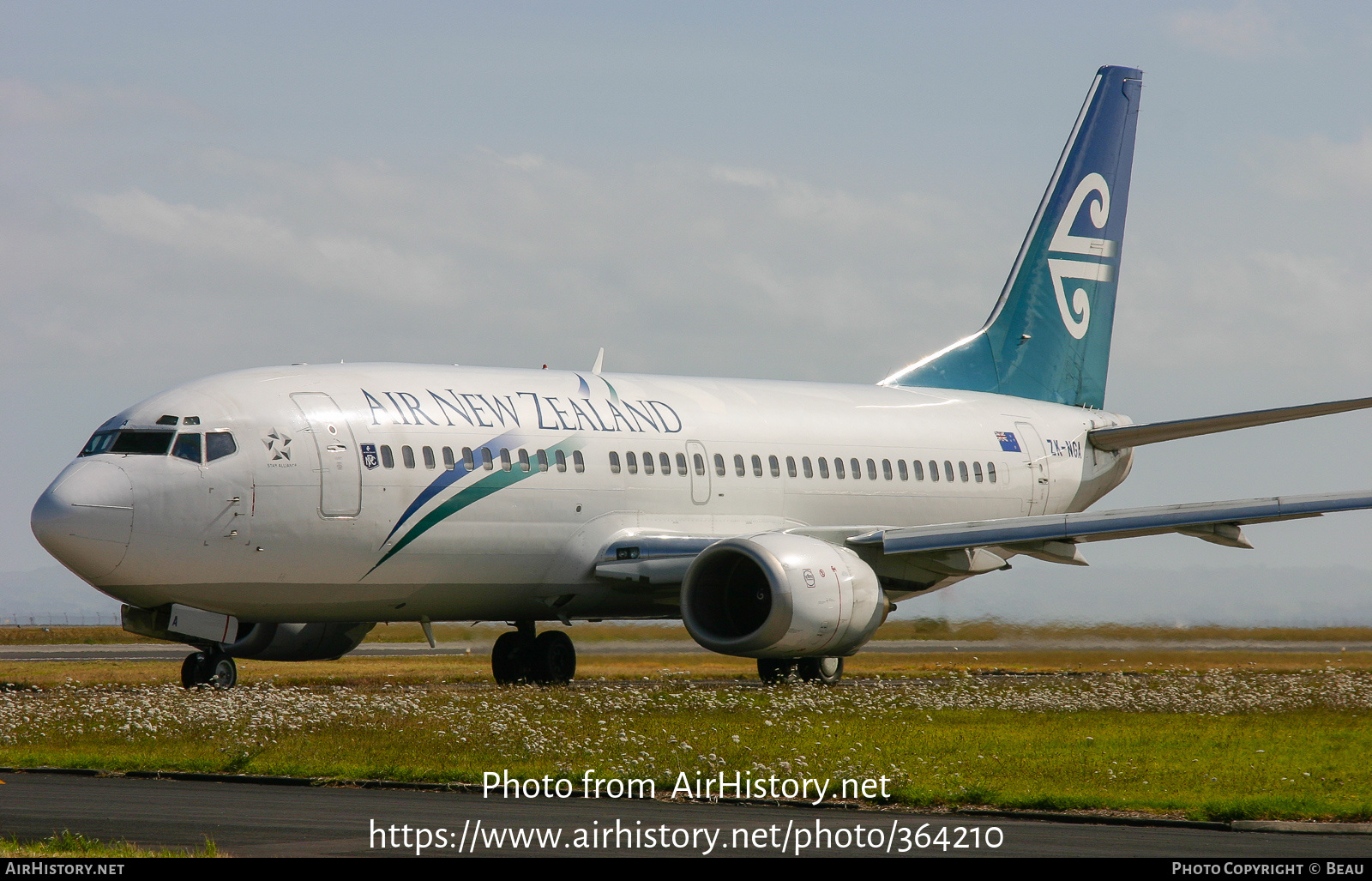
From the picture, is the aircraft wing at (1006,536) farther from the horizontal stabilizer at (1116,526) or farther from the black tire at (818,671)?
the black tire at (818,671)

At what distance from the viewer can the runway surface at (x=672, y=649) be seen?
26.3 m

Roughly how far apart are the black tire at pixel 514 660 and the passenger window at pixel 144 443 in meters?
6.20

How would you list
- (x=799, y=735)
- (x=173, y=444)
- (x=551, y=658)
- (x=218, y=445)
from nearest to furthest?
1. (x=799, y=735)
2. (x=173, y=444)
3. (x=218, y=445)
4. (x=551, y=658)

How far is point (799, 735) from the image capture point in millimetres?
14367

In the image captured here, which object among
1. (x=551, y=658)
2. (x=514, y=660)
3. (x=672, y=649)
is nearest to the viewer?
(x=551, y=658)

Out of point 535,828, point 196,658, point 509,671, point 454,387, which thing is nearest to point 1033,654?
point 509,671

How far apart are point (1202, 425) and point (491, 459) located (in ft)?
36.4

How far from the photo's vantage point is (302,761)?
41.2ft

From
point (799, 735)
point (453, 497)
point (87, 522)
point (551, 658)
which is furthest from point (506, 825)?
point (551, 658)

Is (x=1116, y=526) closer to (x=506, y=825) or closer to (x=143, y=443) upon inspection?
(x=143, y=443)

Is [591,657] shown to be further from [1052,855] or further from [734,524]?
[1052,855]

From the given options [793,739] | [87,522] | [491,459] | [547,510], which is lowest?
[793,739]

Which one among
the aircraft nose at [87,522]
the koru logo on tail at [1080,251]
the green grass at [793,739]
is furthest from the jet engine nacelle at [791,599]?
the koru logo on tail at [1080,251]

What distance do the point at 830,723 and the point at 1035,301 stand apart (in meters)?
15.4
